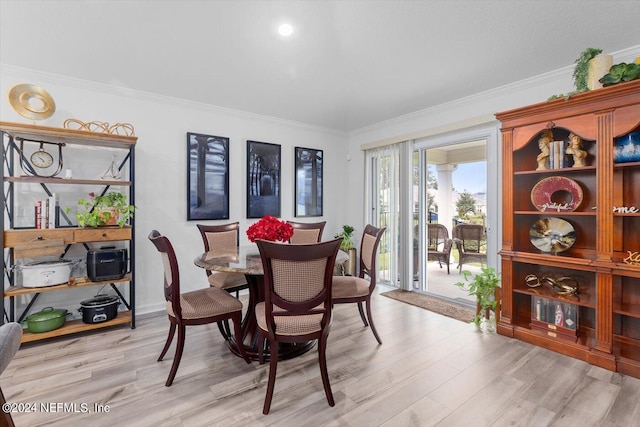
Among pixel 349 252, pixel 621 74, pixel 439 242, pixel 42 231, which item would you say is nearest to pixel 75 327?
pixel 42 231

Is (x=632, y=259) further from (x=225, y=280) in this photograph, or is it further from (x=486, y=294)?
(x=225, y=280)

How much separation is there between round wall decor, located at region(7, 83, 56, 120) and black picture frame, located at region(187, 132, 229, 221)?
4.16ft

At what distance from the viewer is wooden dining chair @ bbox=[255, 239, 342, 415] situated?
1.72m

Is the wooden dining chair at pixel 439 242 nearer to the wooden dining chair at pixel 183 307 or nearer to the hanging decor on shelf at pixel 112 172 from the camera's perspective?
the wooden dining chair at pixel 183 307

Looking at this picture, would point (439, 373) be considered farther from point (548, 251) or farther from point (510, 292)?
point (548, 251)

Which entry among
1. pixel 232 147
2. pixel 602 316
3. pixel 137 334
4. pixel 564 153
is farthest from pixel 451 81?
pixel 137 334

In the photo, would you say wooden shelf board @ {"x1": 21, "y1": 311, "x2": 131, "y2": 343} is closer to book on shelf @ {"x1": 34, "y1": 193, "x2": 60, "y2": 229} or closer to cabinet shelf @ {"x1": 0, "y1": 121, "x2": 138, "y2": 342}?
cabinet shelf @ {"x1": 0, "y1": 121, "x2": 138, "y2": 342}

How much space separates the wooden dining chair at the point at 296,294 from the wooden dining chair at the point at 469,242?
3.40 meters

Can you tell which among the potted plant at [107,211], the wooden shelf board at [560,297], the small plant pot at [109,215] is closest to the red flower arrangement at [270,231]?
the potted plant at [107,211]

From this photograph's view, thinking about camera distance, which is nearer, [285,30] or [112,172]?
[285,30]

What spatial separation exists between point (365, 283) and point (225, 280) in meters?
1.36

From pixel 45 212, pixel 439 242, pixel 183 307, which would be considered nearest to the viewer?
pixel 183 307

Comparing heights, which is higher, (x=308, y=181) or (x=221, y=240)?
(x=308, y=181)

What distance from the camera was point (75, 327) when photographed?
8.91 feet
